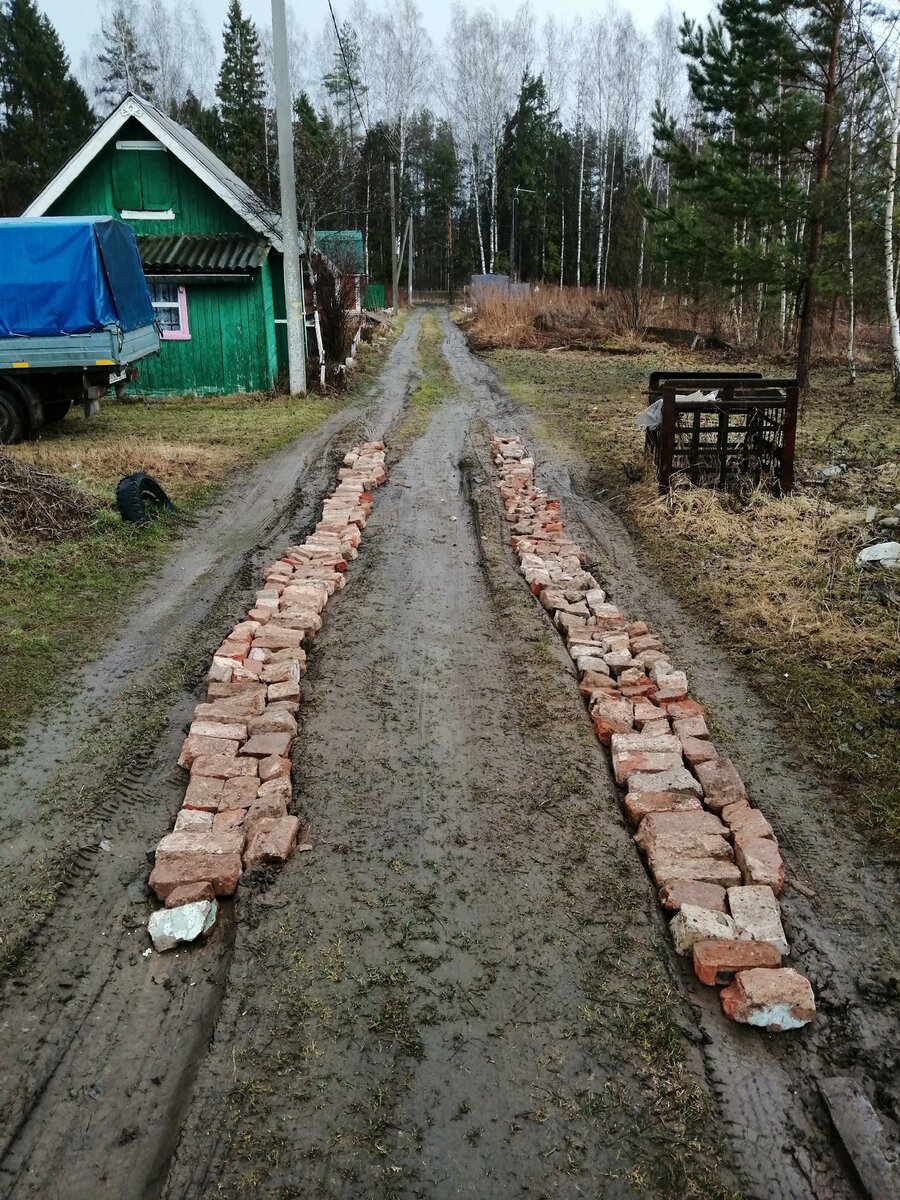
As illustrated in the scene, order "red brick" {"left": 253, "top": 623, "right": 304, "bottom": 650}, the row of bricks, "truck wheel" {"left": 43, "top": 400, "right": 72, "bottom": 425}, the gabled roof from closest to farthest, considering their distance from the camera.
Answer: the row of bricks → "red brick" {"left": 253, "top": 623, "right": 304, "bottom": 650} → "truck wheel" {"left": 43, "top": 400, "right": 72, "bottom": 425} → the gabled roof

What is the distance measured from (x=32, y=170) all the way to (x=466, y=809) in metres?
43.3

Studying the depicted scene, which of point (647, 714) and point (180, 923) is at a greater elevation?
point (647, 714)

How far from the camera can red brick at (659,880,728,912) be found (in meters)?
3.27

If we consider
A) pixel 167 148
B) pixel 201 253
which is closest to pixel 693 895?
pixel 201 253

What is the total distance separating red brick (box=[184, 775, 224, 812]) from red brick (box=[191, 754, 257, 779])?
0.05 m

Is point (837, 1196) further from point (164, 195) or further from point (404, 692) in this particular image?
point (164, 195)

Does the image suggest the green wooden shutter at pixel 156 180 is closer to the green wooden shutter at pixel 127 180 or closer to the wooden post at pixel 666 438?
the green wooden shutter at pixel 127 180

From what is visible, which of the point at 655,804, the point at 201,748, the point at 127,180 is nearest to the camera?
the point at 655,804

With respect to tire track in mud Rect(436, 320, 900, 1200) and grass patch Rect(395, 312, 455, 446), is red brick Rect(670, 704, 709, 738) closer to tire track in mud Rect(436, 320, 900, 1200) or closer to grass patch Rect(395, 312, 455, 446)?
tire track in mud Rect(436, 320, 900, 1200)

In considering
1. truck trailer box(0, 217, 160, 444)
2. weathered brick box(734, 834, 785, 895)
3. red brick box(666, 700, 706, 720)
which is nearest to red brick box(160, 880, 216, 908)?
weathered brick box(734, 834, 785, 895)

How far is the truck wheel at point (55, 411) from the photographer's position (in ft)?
40.3

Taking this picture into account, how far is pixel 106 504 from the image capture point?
26.7ft

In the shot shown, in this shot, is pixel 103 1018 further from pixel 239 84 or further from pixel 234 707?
pixel 239 84

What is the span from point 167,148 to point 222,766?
1517cm
